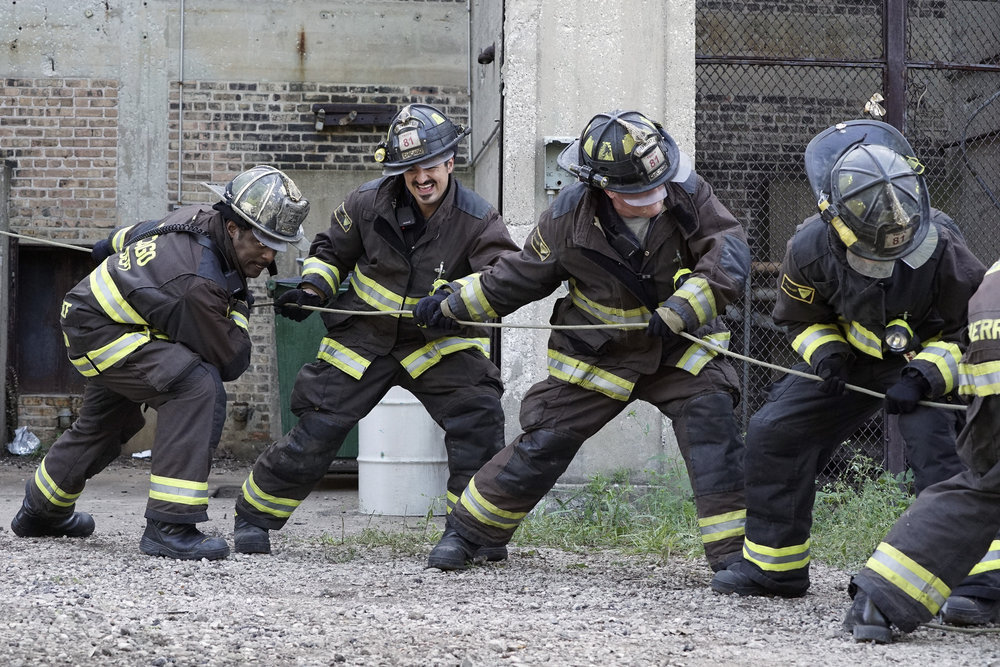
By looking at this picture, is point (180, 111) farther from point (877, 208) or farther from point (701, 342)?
point (877, 208)

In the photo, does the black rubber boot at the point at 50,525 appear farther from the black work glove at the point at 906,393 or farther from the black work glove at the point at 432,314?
the black work glove at the point at 906,393

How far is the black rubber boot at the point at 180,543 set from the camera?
5016 millimetres

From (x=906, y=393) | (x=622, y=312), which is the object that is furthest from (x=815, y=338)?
(x=622, y=312)

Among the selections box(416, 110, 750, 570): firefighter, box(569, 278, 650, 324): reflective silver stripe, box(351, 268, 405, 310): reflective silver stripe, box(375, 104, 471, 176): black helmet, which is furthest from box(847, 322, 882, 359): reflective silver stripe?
box(351, 268, 405, 310): reflective silver stripe

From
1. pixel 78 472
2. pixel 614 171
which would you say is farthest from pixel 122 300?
pixel 614 171

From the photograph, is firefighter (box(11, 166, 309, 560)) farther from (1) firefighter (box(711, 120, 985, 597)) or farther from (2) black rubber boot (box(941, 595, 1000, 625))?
(2) black rubber boot (box(941, 595, 1000, 625))

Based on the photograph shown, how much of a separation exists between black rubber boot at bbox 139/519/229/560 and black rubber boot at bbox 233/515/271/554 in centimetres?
19

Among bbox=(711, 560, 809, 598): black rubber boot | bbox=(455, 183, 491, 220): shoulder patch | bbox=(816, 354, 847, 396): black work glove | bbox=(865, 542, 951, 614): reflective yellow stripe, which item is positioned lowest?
bbox=(711, 560, 809, 598): black rubber boot

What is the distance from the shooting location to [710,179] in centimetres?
841

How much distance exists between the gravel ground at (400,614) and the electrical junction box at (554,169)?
6.78 ft

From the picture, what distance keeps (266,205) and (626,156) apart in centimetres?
169

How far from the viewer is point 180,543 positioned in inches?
198

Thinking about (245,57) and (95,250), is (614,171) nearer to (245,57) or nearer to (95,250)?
(95,250)

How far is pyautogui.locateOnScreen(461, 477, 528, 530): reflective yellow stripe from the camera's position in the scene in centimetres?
492
